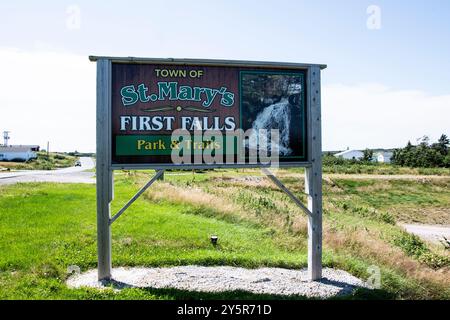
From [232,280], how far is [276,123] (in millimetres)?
3507

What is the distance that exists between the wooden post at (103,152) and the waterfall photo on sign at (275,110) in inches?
111

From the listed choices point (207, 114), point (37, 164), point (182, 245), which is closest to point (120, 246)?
point (182, 245)

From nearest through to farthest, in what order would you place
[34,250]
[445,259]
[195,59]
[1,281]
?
1. [1,281]
2. [195,59]
3. [34,250]
4. [445,259]

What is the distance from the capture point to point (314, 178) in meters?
7.92

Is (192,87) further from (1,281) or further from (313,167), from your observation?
(1,281)

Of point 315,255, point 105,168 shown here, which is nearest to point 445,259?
point 315,255

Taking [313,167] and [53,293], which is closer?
[53,293]

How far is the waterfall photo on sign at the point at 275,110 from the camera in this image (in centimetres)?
784

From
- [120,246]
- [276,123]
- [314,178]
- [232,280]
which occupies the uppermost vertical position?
[276,123]

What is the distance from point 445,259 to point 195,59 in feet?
31.4

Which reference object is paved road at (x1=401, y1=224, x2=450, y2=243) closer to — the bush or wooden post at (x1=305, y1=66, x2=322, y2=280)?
the bush

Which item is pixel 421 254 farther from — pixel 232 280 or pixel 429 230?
pixel 429 230

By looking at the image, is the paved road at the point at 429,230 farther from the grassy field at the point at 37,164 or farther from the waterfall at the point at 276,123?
the grassy field at the point at 37,164
